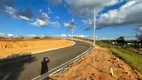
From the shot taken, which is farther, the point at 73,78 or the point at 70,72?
the point at 70,72

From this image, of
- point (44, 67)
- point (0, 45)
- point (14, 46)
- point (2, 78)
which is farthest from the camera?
point (14, 46)

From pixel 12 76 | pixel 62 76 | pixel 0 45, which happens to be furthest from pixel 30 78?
pixel 0 45

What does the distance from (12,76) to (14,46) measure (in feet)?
78.2

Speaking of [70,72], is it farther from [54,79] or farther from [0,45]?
[0,45]

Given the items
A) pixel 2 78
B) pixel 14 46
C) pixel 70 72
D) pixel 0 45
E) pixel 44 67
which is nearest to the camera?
pixel 2 78

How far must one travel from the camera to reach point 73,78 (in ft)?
35.3

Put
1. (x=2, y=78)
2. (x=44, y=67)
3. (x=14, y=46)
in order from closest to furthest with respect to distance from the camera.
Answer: (x=2, y=78)
(x=44, y=67)
(x=14, y=46)

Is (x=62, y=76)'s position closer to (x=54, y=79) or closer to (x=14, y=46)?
(x=54, y=79)

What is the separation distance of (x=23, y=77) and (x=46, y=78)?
1239 mm

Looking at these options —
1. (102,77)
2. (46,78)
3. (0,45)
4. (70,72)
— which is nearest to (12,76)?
(46,78)

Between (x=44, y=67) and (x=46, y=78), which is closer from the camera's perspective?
(x=46, y=78)

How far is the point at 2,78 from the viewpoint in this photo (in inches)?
380

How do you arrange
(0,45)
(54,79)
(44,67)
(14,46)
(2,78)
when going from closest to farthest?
(2,78) → (54,79) → (44,67) → (0,45) → (14,46)

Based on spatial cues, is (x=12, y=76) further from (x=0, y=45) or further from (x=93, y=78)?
(x=0, y=45)
